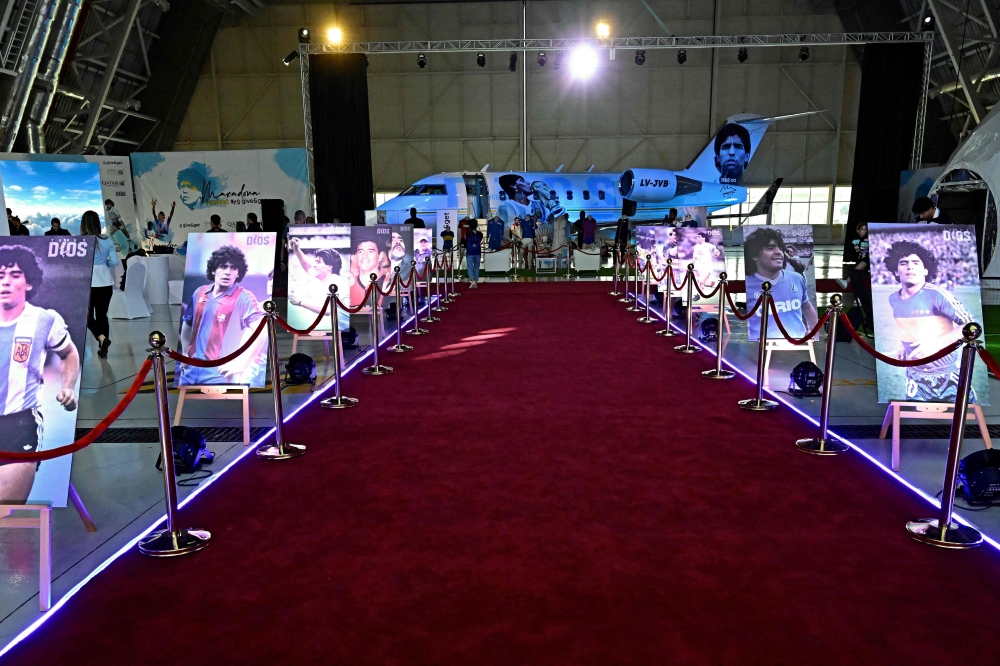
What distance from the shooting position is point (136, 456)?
4.36 m

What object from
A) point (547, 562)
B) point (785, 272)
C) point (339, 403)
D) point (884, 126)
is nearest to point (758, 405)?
point (785, 272)

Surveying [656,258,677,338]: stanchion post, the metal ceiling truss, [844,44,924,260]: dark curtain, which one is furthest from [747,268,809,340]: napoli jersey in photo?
[844,44,924,260]: dark curtain

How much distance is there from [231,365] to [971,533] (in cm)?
441

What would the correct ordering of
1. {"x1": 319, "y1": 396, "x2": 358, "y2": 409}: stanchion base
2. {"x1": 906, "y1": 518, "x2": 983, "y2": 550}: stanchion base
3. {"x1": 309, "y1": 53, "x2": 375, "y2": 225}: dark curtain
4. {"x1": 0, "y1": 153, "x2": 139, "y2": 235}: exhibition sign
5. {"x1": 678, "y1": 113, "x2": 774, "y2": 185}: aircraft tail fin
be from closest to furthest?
1. {"x1": 906, "y1": 518, "x2": 983, "y2": 550}: stanchion base
2. {"x1": 319, "y1": 396, "x2": 358, "y2": 409}: stanchion base
3. {"x1": 0, "y1": 153, "x2": 139, "y2": 235}: exhibition sign
4. {"x1": 309, "y1": 53, "x2": 375, "y2": 225}: dark curtain
5. {"x1": 678, "y1": 113, "x2": 774, "y2": 185}: aircraft tail fin

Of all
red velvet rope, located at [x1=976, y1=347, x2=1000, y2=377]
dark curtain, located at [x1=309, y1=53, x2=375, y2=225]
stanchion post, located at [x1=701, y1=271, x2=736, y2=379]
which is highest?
dark curtain, located at [x1=309, y1=53, x2=375, y2=225]

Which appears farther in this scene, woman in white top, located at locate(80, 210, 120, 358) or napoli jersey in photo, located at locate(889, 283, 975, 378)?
woman in white top, located at locate(80, 210, 120, 358)

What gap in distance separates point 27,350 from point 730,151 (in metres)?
22.2

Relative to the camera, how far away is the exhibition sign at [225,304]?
4.73 m

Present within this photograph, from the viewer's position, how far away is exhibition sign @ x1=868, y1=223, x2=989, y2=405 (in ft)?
13.5

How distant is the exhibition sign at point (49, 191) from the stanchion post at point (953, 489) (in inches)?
576

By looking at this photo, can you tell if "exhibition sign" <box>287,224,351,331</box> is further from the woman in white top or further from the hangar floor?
the woman in white top

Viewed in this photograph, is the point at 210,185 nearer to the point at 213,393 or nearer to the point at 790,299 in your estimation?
the point at 213,393

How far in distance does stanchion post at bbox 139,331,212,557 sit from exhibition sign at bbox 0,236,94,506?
31cm

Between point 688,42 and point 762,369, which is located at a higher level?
point 688,42
